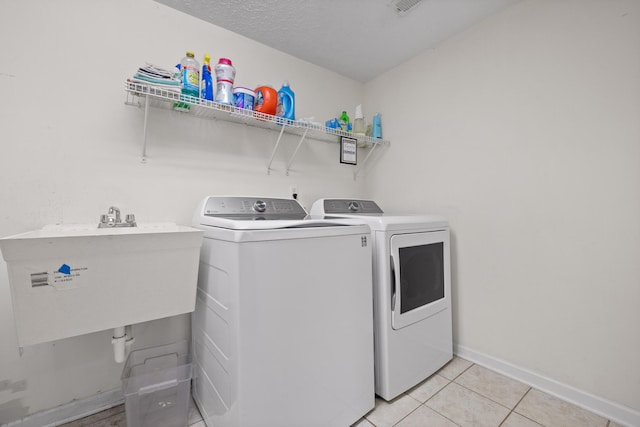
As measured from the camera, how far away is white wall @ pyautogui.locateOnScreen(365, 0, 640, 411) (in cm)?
138

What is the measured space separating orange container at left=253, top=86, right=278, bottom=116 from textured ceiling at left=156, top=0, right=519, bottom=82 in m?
0.52

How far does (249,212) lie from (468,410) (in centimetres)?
168

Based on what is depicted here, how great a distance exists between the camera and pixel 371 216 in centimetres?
169

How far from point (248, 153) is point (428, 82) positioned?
5.30ft

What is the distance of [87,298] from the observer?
102cm

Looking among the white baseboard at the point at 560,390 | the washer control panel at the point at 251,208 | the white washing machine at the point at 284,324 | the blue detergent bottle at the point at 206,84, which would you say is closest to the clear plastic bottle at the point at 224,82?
the blue detergent bottle at the point at 206,84

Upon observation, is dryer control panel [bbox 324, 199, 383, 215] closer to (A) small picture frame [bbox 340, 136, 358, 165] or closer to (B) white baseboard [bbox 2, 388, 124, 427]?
(A) small picture frame [bbox 340, 136, 358, 165]

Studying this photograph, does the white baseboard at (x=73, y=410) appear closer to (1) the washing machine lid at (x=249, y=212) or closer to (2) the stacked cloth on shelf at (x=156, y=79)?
(1) the washing machine lid at (x=249, y=212)

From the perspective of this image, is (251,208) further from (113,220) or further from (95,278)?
(95,278)

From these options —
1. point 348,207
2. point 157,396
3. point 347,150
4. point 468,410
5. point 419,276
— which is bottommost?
point 468,410

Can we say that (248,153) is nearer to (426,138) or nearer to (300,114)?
(300,114)

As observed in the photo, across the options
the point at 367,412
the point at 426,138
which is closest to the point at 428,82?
the point at 426,138

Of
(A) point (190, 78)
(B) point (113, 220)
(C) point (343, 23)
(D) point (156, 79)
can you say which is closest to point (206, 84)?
(A) point (190, 78)

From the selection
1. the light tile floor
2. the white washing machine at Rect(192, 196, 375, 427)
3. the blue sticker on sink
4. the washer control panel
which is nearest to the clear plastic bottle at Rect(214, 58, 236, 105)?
the washer control panel
